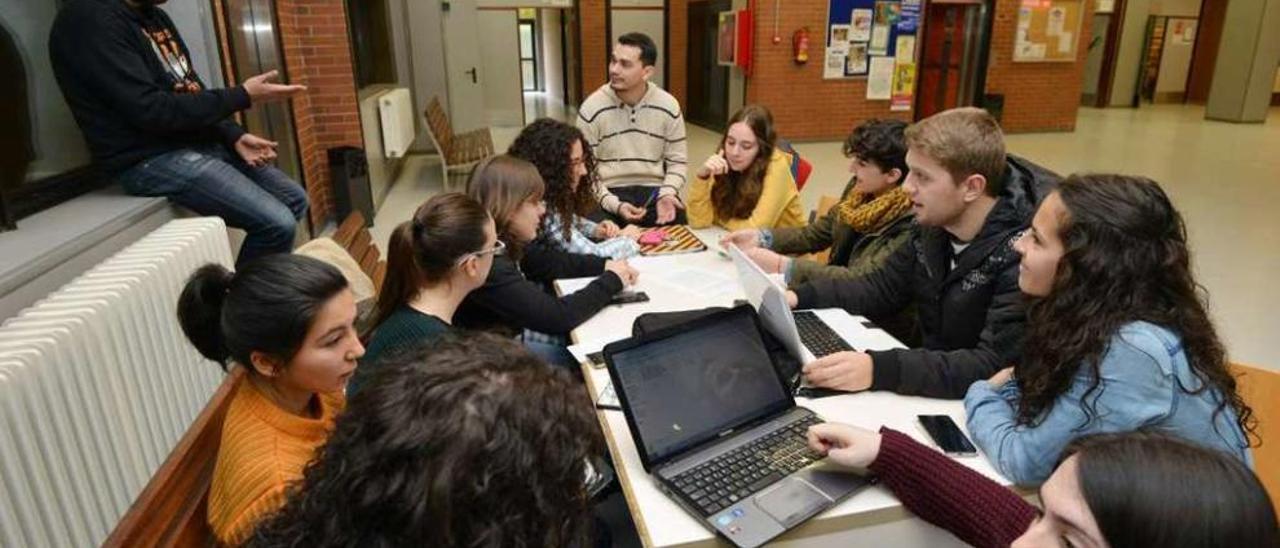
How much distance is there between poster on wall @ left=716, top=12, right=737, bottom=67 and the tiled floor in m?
1.04

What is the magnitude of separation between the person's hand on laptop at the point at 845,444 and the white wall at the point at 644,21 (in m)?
9.75

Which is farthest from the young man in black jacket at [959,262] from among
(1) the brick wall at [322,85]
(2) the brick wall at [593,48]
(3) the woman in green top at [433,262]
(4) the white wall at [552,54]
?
(4) the white wall at [552,54]

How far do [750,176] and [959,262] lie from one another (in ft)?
4.41

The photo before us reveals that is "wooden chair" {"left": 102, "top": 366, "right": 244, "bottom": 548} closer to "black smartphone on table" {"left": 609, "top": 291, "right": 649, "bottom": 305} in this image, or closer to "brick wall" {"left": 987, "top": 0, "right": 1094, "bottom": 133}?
"black smartphone on table" {"left": 609, "top": 291, "right": 649, "bottom": 305}

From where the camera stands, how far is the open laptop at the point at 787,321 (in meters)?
1.53

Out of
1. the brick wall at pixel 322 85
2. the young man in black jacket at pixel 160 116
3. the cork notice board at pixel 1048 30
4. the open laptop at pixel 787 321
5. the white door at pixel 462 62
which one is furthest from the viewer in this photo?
the cork notice board at pixel 1048 30

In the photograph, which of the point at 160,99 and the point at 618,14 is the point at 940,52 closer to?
the point at 618,14

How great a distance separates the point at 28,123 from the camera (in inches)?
82.4

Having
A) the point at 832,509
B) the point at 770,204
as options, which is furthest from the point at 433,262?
the point at 770,204

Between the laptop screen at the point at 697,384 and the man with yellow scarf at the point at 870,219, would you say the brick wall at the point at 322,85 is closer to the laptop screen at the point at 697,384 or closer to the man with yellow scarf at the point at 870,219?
the man with yellow scarf at the point at 870,219

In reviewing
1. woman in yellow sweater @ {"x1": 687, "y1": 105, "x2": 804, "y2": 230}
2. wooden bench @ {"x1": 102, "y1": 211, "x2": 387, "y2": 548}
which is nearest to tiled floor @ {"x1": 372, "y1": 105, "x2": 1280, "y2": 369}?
woman in yellow sweater @ {"x1": 687, "y1": 105, "x2": 804, "y2": 230}

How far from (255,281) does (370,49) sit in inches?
275

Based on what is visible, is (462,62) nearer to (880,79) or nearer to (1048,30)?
(880,79)

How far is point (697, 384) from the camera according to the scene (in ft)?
4.39
